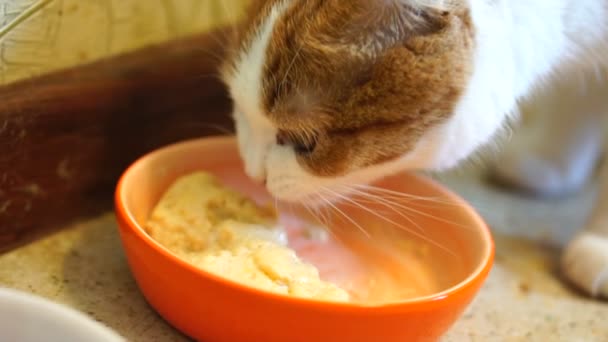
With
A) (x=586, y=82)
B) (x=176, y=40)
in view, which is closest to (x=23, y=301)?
(x=176, y=40)

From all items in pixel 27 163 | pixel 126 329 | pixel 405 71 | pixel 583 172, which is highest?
pixel 405 71

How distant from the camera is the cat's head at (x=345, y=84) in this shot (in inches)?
29.3

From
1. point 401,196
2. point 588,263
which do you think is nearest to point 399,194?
point 401,196

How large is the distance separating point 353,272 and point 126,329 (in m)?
0.31

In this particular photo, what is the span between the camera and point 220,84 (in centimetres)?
116

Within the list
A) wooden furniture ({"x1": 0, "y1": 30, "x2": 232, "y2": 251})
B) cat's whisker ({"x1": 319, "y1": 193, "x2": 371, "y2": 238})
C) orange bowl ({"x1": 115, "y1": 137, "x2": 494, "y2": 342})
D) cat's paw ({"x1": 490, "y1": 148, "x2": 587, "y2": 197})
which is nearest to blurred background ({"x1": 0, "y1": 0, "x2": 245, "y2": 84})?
wooden furniture ({"x1": 0, "y1": 30, "x2": 232, "y2": 251})

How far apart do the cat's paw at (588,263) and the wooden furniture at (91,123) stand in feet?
Answer: 1.95

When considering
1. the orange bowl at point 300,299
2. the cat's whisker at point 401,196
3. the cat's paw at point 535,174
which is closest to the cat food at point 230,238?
the orange bowl at point 300,299

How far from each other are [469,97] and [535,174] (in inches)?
23.1

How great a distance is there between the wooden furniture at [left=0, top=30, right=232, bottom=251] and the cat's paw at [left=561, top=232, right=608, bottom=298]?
0.59 meters

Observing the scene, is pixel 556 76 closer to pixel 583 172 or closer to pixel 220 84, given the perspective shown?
pixel 583 172

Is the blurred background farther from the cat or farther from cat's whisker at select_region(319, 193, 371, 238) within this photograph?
cat's whisker at select_region(319, 193, 371, 238)

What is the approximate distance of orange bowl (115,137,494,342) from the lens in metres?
0.67

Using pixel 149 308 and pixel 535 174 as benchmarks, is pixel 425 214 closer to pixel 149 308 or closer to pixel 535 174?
pixel 149 308
